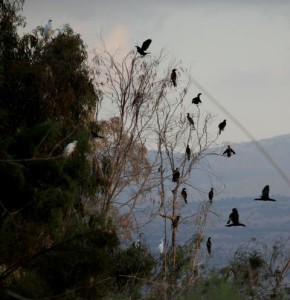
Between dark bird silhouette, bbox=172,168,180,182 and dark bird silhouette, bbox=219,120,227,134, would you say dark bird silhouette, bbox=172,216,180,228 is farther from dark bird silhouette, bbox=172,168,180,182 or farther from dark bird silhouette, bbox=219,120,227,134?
dark bird silhouette, bbox=219,120,227,134

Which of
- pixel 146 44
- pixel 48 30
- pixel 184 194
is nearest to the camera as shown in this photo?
pixel 146 44

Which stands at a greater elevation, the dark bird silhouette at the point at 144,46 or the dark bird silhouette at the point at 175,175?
the dark bird silhouette at the point at 144,46

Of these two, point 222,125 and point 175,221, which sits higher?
point 222,125

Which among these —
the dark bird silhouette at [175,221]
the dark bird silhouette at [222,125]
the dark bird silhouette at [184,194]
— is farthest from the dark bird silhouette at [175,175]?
the dark bird silhouette at [222,125]

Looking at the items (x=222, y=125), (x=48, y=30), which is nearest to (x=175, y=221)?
(x=222, y=125)

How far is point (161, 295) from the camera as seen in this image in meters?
7.98

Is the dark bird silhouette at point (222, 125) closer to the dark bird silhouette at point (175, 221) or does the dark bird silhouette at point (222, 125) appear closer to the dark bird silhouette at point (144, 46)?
the dark bird silhouette at point (175, 221)

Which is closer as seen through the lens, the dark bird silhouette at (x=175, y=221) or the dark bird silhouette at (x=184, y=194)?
the dark bird silhouette at (x=175, y=221)

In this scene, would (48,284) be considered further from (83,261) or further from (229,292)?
(229,292)

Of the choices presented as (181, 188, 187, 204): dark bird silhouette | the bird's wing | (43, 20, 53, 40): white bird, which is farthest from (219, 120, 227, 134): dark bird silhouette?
(43, 20, 53, 40): white bird

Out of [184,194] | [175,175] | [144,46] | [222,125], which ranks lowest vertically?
[184,194]

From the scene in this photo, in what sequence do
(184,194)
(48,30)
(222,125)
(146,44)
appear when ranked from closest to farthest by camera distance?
(146,44) → (222,125) → (184,194) → (48,30)

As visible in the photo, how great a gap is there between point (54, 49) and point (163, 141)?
4113mm

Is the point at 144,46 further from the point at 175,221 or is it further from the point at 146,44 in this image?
the point at 175,221
